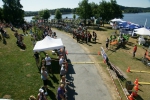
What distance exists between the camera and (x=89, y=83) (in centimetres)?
1300

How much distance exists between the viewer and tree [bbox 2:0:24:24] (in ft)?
157

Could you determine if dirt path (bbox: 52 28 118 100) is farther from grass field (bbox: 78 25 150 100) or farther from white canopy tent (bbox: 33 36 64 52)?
white canopy tent (bbox: 33 36 64 52)

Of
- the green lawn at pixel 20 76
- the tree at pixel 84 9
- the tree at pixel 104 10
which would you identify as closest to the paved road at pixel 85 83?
the green lawn at pixel 20 76

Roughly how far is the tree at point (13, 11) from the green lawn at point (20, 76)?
32347 mm

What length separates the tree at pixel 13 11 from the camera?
47.8 metres

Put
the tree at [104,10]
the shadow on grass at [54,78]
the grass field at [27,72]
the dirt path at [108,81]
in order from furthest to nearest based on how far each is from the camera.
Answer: the tree at [104,10], the shadow on grass at [54,78], the dirt path at [108,81], the grass field at [27,72]

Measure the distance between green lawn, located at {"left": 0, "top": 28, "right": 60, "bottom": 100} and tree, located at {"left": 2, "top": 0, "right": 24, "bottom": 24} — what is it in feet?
106

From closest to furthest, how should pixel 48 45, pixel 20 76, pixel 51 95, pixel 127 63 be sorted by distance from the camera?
1. pixel 51 95
2. pixel 20 76
3. pixel 48 45
4. pixel 127 63

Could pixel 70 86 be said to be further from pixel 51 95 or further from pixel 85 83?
pixel 51 95

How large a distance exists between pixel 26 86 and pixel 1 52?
8640 millimetres

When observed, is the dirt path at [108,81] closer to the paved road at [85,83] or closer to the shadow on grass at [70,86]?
the paved road at [85,83]

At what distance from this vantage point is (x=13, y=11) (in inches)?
1925

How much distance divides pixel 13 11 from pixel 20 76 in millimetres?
41326

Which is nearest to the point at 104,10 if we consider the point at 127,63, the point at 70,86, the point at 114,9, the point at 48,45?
the point at 114,9
